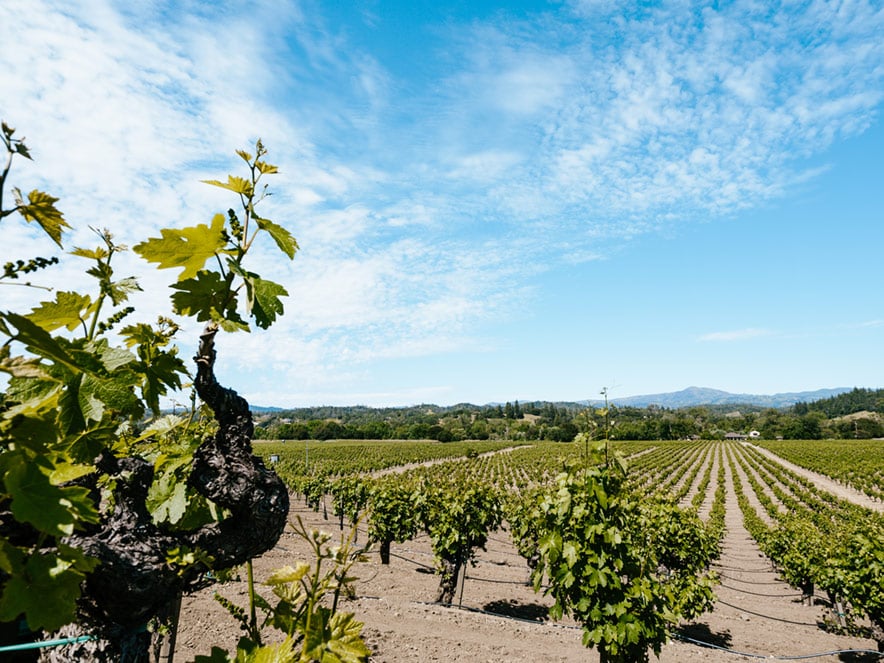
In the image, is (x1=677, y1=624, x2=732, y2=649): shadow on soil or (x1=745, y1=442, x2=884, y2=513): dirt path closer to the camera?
(x1=677, y1=624, x2=732, y2=649): shadow on soil

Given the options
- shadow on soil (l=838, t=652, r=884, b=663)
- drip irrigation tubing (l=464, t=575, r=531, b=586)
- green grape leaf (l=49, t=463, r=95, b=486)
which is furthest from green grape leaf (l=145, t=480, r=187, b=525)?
drip irrigation tubing (l=464, t=575, r=531, b=586)

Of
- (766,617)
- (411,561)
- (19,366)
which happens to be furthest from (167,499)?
(411,561)

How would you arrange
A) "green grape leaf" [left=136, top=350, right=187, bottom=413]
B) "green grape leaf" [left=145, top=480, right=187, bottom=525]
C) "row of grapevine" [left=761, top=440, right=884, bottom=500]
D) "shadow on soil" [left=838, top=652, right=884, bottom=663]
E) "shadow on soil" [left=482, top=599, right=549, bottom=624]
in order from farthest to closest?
"row of grapevine" [left=761, top=440, right=884, bottom=500]
"shadow on soil" [left=482, top=599, right=549, bottom=624]
"shadow on soil" [left=838, top=652, right=884, bottom=663]
"green grape leaf" [left=145, top=480, right=187, bottom=525]
"green grape leaf" [left=136, top=350, right=187, bottom=413]

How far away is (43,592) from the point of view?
0.94 meters

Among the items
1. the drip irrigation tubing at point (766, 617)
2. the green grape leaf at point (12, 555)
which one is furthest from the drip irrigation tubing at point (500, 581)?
the green grape leaf at point (12, 555)

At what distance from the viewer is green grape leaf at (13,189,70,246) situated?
87 cm

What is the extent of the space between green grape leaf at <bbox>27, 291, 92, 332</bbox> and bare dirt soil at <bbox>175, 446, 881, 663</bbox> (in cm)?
309

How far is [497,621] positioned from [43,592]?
11750 mm

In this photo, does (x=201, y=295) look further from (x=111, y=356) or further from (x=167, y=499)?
(x=167, y=499)

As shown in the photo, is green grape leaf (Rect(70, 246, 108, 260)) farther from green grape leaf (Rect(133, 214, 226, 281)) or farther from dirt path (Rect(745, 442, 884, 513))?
dirt path (Rect(745, 442, 884, 513))

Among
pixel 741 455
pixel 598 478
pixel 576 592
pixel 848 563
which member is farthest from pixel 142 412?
pixel 741 455

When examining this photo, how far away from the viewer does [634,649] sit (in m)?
6.05

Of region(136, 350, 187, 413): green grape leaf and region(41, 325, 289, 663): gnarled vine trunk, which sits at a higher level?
region(136, 350, 187, 413): green grape leaf

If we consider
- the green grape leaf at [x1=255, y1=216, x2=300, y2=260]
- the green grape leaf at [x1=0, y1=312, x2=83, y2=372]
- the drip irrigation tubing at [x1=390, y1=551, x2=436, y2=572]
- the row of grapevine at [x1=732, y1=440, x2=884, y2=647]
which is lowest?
the drip irrigation tubing at [x1=390, y1=551, x2=436, y2=572]
